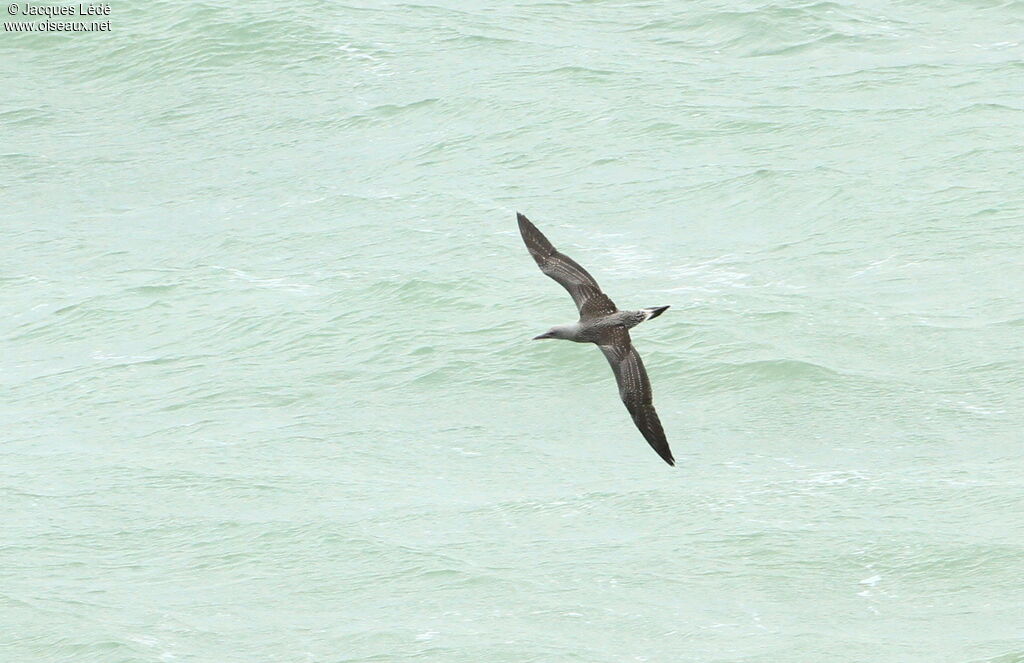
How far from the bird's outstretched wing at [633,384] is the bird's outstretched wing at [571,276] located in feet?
1.19

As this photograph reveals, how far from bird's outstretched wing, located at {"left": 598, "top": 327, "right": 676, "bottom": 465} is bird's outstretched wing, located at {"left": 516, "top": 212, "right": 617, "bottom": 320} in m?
0.36

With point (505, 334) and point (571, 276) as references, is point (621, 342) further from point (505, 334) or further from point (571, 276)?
point (505, 334)

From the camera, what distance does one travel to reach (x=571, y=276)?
20266 millimetres

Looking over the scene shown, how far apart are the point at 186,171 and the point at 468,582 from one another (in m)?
16.3

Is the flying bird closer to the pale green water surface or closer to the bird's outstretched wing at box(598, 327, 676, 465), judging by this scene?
the bird's outstretched wing at box(598, 327, 676, 465)

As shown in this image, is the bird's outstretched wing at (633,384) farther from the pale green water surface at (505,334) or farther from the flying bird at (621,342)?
the pale green water surface at (505,334)

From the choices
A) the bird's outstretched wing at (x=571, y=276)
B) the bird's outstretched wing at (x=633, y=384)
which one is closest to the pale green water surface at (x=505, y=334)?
the bird's outstretched wing at (x=571, y=276)

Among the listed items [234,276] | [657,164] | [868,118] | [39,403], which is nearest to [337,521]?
[39,403]

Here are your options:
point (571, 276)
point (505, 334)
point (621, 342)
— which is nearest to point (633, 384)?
point (621, 342)

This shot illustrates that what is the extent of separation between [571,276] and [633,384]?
175cm

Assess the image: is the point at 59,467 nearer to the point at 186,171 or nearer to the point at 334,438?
the point at 334,438

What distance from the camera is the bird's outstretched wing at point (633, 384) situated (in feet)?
61.5

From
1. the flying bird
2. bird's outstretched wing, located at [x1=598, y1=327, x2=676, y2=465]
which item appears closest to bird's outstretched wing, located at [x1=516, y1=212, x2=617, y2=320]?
the flying bird

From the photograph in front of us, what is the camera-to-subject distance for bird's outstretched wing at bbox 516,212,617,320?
1956cm
